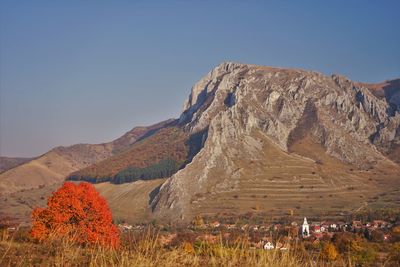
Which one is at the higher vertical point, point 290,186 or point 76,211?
point 290,186

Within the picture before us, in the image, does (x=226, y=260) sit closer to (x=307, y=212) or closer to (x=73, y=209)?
(x=73, y=209)

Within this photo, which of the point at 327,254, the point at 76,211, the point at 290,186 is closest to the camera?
the point at 327,254

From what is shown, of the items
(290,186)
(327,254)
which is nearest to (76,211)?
(327,254)

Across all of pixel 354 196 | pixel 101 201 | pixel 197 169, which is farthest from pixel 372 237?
pixel 197 169

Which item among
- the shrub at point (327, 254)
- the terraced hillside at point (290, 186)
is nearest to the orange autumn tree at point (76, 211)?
the shrub at point (327, 254)

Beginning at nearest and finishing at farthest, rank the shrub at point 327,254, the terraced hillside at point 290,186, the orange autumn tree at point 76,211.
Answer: the shrub at point 327,254 < the orange autumn tree at point 76,211 < the terraced hillside at point 290,186

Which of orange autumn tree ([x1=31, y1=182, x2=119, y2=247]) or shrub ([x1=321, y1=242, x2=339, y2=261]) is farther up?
orange autumn tree ([x1=31, y1=182, x2=119, y2=247])

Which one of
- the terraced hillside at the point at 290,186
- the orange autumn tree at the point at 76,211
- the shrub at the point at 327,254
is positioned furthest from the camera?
the terraced hillside at the point at 290,186

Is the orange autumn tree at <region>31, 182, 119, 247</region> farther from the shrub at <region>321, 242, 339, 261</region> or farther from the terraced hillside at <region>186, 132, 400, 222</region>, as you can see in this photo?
the terraced hillside at <region>186, 132, 400, 222</region>

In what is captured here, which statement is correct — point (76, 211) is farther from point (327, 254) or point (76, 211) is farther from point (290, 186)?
point (290, 186)

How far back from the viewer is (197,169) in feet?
575

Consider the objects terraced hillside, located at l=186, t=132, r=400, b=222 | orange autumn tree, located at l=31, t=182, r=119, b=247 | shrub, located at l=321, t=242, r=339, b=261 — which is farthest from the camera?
terraced hillside, located at l=186, t=132, r=400, b=222

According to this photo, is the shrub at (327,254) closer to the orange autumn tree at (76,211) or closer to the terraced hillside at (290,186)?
the orange autumn tree at (76,211)

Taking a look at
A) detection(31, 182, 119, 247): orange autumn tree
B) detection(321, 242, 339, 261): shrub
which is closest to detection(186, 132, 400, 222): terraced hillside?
detection(31, 182, 119, 247): orange autumn tree
